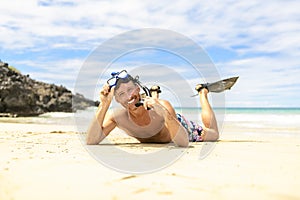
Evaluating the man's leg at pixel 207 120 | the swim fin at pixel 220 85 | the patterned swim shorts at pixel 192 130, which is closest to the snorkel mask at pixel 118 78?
the patterned swim shorts at pixel 192 130

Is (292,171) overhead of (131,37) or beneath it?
beneath

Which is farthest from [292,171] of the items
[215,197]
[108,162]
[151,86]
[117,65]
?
[151,86]

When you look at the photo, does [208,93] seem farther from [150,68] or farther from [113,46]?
[113,46]

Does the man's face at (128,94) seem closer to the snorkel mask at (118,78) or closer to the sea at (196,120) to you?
the snorkel mask at (118,78)

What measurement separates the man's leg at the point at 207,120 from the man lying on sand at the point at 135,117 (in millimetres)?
1219

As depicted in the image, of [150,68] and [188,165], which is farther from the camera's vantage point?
[150,68]

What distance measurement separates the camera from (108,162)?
4.03m

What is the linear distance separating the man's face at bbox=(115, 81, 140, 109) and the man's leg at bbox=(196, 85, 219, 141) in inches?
93.7

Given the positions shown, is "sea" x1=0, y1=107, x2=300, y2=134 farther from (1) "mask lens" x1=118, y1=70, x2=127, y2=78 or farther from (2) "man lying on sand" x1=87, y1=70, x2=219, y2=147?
(1) "mask lens" x1=118, y1=70, x2=127, y2=78

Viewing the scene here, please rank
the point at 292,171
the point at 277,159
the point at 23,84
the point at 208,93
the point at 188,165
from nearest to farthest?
the point at 292,171, the point at 188,165, the point at 277,159, the point at 208,93, the point at 23,84

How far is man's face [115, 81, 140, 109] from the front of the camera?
5250 millimetres

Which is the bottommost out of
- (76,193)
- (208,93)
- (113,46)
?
(76,193)

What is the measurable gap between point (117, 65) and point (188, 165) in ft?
8.35

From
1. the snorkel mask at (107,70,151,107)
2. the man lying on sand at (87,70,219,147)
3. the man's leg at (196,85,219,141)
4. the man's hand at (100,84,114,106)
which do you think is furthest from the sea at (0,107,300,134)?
the man's hand at (100,84,114,106)
